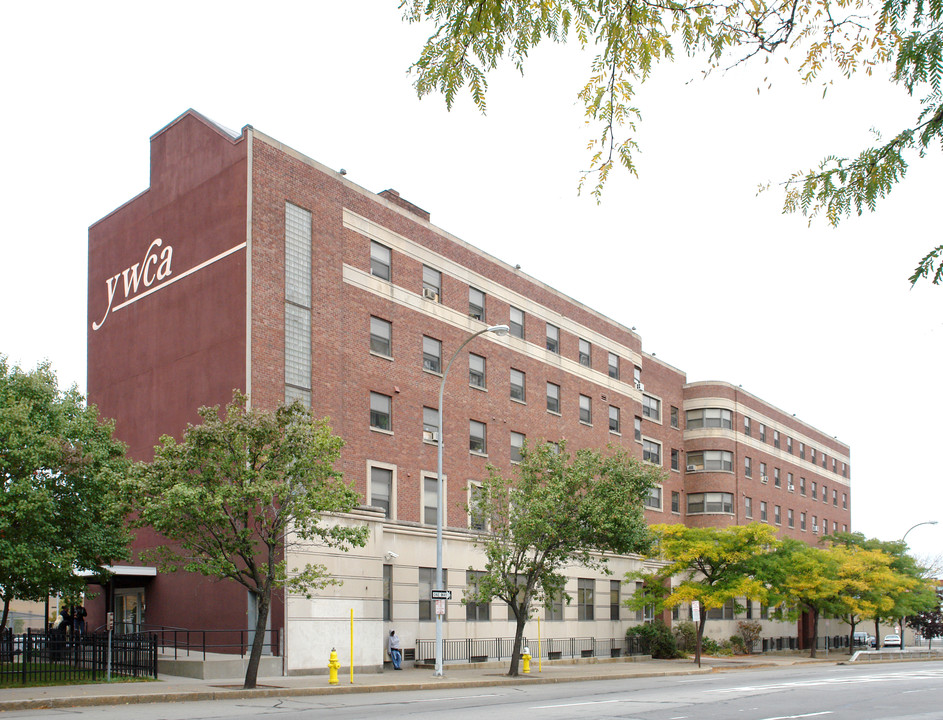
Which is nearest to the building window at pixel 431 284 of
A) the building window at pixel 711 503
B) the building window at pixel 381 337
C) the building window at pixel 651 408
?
the building window at pixel 381 337

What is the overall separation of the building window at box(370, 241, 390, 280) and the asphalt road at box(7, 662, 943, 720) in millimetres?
16454

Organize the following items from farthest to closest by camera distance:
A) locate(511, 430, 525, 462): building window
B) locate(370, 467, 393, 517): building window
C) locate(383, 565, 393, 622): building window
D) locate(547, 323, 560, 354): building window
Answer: locate(547, 323, 560, 354): building window, locate(511, 430, 525, 462): building window, locate(370, 467, 393, 517): building window, locate(383, 565, 393, 622): building window

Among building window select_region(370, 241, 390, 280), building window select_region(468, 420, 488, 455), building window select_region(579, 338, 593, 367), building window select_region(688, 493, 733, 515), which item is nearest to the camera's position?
building window select_region(370, 241, 390, 280)

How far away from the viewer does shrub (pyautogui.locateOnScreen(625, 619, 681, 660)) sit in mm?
51281

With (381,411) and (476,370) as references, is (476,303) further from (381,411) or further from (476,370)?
(381,411)

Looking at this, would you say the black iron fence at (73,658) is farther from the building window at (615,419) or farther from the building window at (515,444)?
the building window at (615,419)

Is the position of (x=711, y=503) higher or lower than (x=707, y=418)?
lower

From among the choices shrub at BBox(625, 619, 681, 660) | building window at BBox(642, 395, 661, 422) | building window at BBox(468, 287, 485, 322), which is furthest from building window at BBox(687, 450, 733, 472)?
building window at BBox(468, 287, 485, 322)

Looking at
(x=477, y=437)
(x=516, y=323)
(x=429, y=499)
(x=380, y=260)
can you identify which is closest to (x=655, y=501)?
(x=516, y=323)

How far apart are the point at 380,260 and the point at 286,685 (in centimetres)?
1748

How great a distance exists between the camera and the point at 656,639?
51.5 m

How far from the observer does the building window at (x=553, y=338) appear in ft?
161

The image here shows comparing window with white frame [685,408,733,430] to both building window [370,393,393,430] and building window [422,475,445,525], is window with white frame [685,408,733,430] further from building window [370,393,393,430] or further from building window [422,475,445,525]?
building window [370,393,393,430]

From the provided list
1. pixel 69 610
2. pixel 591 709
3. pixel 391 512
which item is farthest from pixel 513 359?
pixel 591 709
